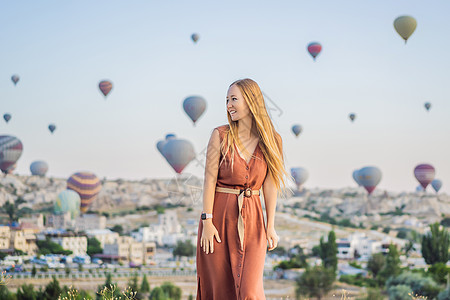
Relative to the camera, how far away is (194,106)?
26062 millimetres

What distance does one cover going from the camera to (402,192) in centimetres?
7681

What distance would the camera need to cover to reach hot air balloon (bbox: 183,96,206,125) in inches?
1009

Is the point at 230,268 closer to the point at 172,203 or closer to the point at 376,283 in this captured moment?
the point at 376,283

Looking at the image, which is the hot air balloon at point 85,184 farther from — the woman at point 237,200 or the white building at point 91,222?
the woman at point 237,200

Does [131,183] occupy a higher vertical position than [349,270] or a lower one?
higher

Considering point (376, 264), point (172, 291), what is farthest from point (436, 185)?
point (172, 291)

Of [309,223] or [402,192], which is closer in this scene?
[309,223]

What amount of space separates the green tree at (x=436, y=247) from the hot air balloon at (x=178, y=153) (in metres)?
14.3

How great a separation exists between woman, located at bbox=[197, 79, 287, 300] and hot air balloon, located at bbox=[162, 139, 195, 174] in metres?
26.2

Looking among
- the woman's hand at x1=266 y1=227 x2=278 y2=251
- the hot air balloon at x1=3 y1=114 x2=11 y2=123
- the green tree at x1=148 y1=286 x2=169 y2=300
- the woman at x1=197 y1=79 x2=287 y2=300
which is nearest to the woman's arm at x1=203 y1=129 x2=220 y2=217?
the woman at x1=197 y1=79 x2=287 y2=300

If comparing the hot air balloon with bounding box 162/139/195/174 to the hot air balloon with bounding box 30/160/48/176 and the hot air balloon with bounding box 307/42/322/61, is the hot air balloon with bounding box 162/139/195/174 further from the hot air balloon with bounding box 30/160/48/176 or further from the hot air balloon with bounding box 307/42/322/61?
the hot air balloon with bounding box 30/160/48/176

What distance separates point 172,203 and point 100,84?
4122cm

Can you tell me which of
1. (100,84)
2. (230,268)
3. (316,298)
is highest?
(100,84)

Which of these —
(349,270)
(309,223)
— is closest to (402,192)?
(309,223)
